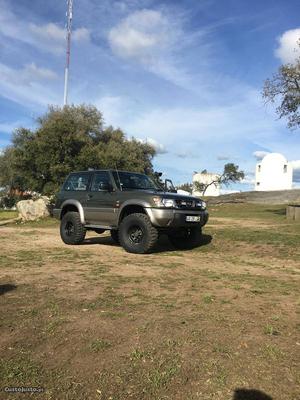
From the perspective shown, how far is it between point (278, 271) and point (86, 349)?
508cm

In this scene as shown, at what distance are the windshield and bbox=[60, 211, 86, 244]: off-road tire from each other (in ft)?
5.01

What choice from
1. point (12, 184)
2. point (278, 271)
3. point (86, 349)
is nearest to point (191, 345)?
point (86, 349)

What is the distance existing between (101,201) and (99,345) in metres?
7.03

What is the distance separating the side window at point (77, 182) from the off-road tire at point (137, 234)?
1923mm

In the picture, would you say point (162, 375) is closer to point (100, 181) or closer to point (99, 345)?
point (99, 345)

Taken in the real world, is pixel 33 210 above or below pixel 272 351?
above

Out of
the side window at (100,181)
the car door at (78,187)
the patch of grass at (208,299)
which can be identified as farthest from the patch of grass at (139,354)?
the car door at (78,187)

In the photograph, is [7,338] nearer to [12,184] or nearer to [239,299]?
[239,299]

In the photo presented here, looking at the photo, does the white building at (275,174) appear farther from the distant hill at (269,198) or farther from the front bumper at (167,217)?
the front bumper at (167,217)

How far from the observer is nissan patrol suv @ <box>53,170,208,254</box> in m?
9.71

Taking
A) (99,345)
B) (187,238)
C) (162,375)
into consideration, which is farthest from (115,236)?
(162,375)

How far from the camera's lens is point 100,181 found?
11133 millimetres

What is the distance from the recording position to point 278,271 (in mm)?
8055

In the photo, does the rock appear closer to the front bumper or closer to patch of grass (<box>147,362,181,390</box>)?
the front bumper
